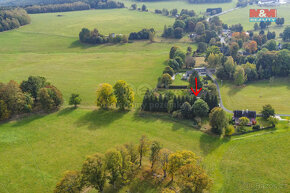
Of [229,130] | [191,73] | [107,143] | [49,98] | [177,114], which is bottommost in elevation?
[107,143]

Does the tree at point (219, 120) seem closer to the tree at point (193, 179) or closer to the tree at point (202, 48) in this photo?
the tree at point (193, 179)

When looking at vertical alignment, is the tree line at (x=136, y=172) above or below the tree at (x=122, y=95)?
below

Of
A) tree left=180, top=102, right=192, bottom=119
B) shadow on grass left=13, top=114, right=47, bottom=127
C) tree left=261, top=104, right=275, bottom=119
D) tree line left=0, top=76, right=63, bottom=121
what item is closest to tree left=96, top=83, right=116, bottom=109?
tree line left=0, top=76, right=63, bottom=121

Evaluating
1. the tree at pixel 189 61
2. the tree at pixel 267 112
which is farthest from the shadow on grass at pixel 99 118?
the tree at pixel 189 61

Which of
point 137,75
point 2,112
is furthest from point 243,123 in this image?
point 2,112

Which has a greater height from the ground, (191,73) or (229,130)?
(191,73)

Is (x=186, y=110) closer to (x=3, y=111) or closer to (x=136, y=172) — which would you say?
(x=136, y=172)

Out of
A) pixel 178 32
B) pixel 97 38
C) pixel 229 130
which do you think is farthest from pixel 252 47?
pixel 97 38

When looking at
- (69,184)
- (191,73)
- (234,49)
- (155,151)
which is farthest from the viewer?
(234,49)
